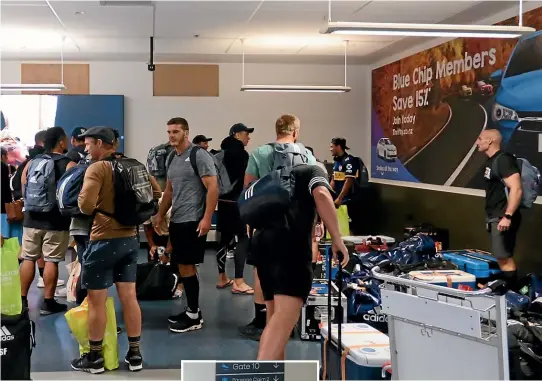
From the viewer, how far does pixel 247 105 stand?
10.2 meters

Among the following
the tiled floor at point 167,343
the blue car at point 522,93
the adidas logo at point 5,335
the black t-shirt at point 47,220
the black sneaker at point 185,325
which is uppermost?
the blue car at point 522,93

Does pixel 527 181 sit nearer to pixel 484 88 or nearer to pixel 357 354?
pixel 484 88

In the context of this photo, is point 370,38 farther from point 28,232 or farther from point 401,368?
point 401,368

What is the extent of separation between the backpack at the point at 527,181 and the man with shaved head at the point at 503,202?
0.04 meters

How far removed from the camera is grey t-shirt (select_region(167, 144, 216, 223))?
4719 millimetres

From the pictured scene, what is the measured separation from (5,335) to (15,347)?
3.2 inches

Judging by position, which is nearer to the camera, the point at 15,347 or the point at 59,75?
the point at 15,347

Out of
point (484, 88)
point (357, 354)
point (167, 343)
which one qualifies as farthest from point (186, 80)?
point (357, 354)

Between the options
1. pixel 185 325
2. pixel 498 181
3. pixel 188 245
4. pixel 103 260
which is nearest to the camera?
pixel 103 260

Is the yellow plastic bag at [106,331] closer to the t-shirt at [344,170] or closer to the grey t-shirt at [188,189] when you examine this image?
the grey t-shirt at [188,189]

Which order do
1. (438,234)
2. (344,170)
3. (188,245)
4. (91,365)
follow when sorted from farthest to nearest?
(344,170) → (438,234) → (188,245) → (91,365)

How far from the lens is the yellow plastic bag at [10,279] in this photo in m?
3.20

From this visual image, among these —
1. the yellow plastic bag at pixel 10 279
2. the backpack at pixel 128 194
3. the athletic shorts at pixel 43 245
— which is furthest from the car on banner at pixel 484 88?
the yellow plastic bag at pixel 10 279

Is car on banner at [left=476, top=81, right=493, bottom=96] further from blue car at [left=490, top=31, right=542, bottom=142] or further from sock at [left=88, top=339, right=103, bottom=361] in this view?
sock at [left=88, top=339, right=103, bottom=361]
